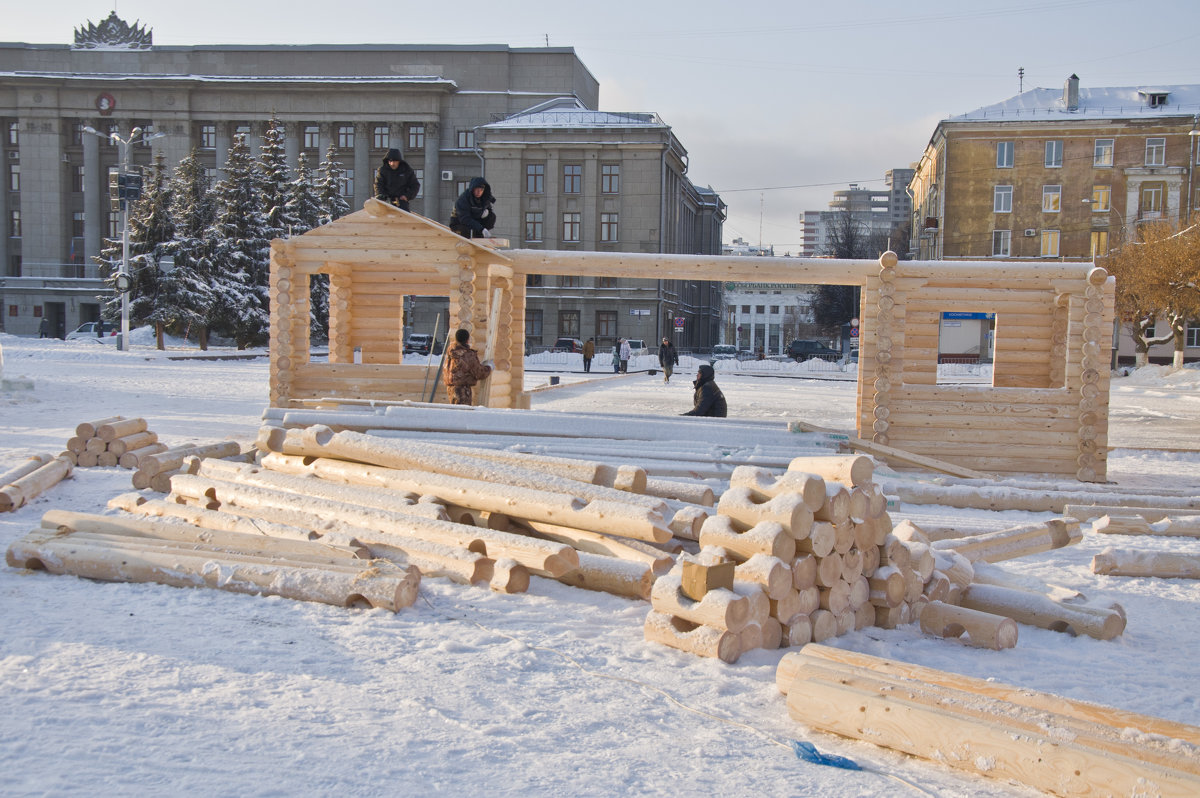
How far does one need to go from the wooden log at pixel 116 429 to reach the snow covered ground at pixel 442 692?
4.45m

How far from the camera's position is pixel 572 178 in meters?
62.7

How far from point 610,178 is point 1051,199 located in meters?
26.3

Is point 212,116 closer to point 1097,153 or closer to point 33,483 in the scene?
point 1097,153

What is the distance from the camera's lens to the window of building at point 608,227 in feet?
207

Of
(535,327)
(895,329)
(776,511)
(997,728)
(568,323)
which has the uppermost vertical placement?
(568,323)

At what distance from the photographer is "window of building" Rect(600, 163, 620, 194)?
62344 millimetres

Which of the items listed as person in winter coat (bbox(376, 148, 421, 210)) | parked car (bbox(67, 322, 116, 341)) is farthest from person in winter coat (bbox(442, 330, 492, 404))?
parked car (bbox(67, 322, 116, 341))

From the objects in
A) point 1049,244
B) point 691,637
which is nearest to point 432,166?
point 1049,244

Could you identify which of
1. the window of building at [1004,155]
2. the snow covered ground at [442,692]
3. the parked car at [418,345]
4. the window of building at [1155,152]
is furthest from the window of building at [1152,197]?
the snow covered ground at [442,692]

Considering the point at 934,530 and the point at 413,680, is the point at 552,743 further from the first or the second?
the point at 934,530

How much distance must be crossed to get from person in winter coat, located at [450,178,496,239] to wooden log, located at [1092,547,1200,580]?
10.0m

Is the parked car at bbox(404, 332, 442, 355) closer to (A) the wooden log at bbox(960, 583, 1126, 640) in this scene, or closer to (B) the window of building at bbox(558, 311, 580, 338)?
(B) the window of building at bbox(558, 311, 580, 338)

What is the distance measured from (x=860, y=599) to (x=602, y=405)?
16.9 metres

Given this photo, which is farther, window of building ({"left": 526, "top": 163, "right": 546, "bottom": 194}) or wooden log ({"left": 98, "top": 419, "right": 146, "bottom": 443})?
window of building ({"left": 526, "top": 163, "right": 546, "bottom": 194})
